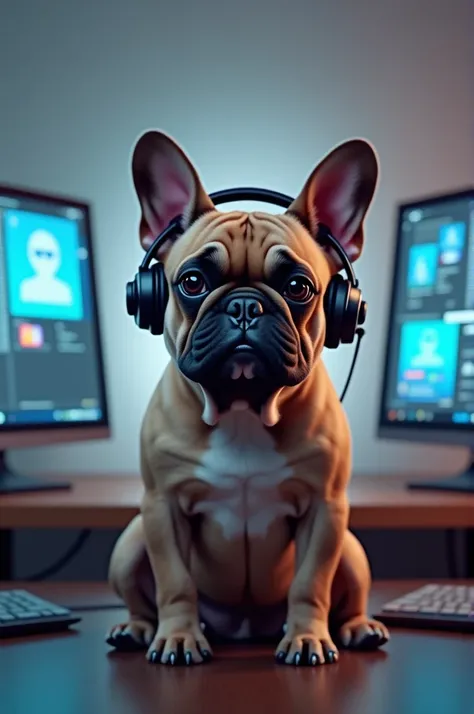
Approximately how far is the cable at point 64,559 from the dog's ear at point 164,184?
0.92 m

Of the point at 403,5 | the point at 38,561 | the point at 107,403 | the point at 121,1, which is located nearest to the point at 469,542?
the point at 107,403

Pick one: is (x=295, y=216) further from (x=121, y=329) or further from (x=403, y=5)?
(x=403, y=5)

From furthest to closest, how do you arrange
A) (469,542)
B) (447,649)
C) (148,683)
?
(469,542), (447,649), (148,683)

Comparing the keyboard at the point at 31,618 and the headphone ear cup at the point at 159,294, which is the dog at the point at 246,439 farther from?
the keyboard at the point at 31,618

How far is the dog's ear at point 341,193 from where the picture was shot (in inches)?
30.9

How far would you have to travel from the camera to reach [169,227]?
781 mm

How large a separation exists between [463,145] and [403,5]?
1.00 ft

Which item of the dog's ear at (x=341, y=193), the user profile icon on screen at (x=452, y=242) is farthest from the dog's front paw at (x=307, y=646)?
the user profile icon on screen at (x=452, y=242)

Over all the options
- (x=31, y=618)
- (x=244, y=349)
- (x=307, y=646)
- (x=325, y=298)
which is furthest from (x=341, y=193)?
(x=31, y=618)

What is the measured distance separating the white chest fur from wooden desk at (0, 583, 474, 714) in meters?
0.13

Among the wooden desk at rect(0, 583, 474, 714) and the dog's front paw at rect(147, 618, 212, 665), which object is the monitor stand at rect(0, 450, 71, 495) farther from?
the dog's front paw at rect(147, 618, 212, 665)

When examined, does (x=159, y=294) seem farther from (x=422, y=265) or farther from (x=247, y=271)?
(x=422, y=265)

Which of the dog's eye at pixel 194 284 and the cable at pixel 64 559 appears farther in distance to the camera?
the cable at pixel 64 559

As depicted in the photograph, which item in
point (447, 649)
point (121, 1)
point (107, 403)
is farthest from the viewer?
point (121, 1)
